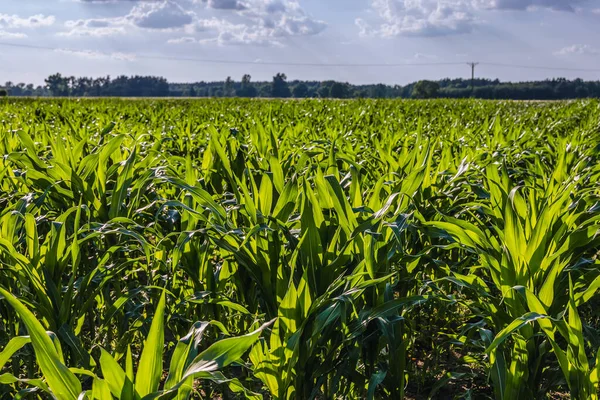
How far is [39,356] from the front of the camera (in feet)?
4.11

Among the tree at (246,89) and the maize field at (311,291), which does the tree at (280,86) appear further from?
the maize field at (311,291)

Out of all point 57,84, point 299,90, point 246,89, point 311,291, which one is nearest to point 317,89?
point 299,90

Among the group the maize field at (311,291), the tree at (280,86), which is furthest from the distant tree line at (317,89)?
the maize field at (311,291)

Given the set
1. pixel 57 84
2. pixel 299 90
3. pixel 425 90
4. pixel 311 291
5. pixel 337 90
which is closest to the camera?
pixel 311 291

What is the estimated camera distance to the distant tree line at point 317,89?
94.9m

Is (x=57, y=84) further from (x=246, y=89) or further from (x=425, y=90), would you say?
(x=425, y=90)

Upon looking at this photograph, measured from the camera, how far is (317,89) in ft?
352

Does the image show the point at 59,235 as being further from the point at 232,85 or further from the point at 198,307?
the point at 232,85

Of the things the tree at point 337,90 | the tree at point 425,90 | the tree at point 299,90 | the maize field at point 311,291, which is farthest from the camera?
the tree at point 299,90

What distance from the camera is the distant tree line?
311ft

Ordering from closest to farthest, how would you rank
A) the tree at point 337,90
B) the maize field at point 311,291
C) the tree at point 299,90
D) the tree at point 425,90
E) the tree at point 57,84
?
the maize field at point 311,291 < the tree at point 425,90 < the tree at point 337,90 < the tree at point 299,90 < the tree at point 57,84

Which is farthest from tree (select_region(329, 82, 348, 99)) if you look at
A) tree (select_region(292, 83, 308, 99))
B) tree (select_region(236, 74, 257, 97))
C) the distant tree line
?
tree (select_region(236, 74, 257, 97))

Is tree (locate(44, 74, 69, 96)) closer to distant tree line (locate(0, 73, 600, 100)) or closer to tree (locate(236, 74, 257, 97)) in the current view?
distant tree line (locate(0, 73, 600, 100))

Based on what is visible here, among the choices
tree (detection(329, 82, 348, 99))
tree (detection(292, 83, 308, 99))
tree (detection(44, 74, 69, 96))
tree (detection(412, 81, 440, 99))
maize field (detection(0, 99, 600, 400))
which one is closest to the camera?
maize field (detection(0, 99, 600, 400))
